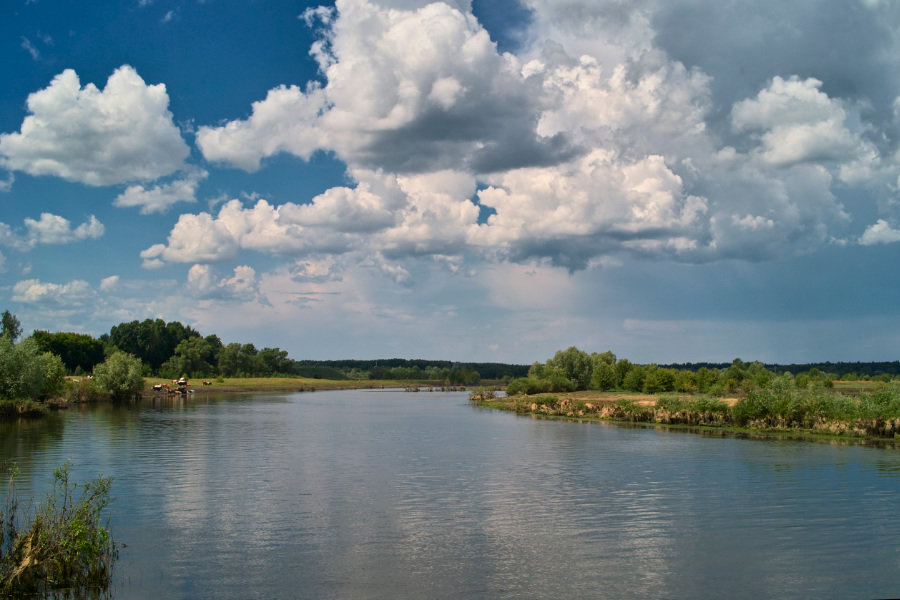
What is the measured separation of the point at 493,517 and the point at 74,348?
566ft

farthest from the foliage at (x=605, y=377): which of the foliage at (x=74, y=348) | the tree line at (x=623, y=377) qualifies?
the foliage at (x=74, y=348)

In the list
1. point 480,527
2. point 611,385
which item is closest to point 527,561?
point 480,527

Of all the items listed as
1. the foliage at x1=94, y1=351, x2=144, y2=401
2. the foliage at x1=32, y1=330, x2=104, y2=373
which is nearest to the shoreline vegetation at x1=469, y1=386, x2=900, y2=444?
the foliage at x1=94, y1=351, x2=144, y2=401

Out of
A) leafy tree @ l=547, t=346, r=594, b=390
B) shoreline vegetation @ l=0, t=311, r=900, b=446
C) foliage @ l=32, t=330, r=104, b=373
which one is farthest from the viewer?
foliage @ l=32, t=330, r=104, b=373

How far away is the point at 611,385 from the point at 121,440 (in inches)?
4225

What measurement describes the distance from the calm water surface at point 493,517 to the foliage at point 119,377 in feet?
219

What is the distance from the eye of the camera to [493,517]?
26.9 metres

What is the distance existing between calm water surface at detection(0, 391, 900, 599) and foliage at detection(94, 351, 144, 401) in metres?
66.7

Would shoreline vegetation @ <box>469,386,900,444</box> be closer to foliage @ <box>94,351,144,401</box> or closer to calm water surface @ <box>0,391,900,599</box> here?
calm water surface @ <box>0,391,900,599</box>

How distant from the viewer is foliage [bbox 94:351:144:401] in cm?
11325

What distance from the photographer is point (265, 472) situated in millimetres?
37969

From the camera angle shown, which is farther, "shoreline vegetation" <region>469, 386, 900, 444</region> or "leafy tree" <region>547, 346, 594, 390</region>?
"leafy tree" <region>547, 346, 594, 390</region>

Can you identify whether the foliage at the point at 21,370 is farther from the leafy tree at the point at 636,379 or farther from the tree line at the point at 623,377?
the leafy tree at the point at 636,379

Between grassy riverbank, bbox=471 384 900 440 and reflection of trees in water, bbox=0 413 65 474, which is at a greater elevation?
grassy riverbank, bbox=471 384 900 440
